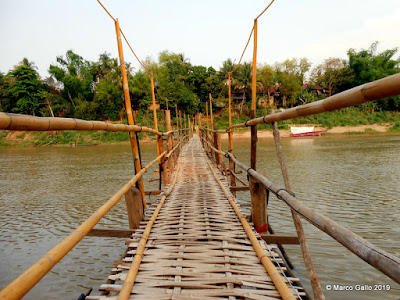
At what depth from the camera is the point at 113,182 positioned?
9.12 meters

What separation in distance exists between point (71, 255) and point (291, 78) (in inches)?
1275

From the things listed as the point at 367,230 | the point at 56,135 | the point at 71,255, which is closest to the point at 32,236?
the point at 71,255

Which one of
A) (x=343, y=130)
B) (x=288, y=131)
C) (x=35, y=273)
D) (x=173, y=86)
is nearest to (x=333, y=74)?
(x=343, y=130)

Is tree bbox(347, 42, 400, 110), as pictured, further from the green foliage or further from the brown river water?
the brown river water

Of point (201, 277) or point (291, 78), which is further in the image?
point (291, 78)

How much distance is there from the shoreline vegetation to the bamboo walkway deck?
2358 cm

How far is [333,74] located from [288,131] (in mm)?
11190

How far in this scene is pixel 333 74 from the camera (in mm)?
31047

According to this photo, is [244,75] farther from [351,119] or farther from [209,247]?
[209,247]

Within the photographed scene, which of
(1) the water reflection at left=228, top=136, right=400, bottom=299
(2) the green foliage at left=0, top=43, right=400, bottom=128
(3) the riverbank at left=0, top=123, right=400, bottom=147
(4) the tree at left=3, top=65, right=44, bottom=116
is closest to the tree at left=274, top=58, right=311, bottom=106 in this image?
(2) the green foliage at left=0, top=43, right=400, bottom=128

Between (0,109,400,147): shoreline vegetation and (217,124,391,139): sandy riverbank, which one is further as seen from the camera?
(0,109,400,147): shoreline vegetation

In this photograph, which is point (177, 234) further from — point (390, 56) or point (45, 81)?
point (390, 56)

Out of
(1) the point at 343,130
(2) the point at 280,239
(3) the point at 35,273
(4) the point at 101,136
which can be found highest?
(4) the point at 101,136

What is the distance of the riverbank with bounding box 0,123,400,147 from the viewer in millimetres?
25269
